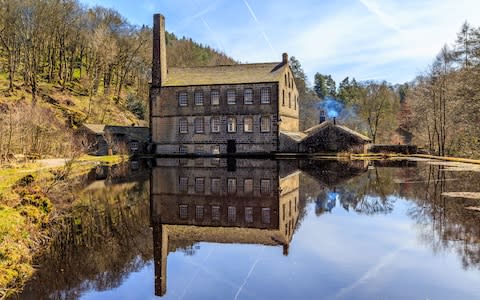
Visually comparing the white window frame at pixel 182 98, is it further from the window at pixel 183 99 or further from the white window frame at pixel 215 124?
the white window frame at pixel 215 124

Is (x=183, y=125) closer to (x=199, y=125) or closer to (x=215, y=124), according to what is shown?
(x=199, y=125)

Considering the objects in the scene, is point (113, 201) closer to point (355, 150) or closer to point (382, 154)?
point (355, 150)

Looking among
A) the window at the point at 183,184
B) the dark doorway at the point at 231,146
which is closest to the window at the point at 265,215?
the window at the point at 183,184

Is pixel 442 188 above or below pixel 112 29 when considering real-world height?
below

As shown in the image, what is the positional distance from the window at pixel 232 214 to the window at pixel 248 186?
10.9 feet

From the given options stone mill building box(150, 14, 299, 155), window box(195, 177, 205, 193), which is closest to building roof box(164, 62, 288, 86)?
stone mill building box(150, 14, 299, 155)

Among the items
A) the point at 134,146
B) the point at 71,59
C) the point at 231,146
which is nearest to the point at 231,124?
the point at 231,146

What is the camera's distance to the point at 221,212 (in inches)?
537

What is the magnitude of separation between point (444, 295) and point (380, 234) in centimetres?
417

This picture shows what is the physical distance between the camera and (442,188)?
1795cm

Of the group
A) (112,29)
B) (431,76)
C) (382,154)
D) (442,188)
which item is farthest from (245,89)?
(112,29)

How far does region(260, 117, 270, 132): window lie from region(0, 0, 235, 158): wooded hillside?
2118 cm

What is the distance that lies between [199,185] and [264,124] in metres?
24.6

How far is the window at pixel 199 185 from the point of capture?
18.5 meters
